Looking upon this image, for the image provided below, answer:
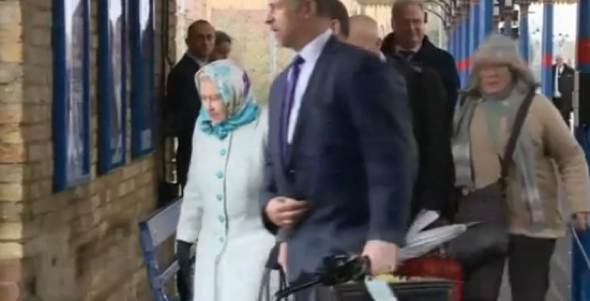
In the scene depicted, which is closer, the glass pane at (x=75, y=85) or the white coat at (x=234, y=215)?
the white coat at (x=234, y=215)

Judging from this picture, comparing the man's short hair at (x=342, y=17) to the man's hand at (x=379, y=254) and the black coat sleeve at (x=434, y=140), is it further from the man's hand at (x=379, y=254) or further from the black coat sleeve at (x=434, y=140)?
the man's hand at (x=379, y=254)

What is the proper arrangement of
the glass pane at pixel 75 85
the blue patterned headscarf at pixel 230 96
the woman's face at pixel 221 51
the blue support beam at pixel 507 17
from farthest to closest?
the blue support beam at pixel 507 17 < the woman's face at pixel 221 51 < the glass pane at pixel 75 85 < the blue patterned headscarf at pixel 230 96

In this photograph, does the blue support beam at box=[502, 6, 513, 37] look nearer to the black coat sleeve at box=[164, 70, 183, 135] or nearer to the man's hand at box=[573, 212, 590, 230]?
the black coat sleeve at box=[164, 70, 183, 135]

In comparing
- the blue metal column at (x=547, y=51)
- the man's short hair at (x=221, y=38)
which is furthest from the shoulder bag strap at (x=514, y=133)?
the blue metal column at (x=547, y=51)

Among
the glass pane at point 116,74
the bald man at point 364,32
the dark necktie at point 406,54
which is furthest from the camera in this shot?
the glass pane at point 116,74

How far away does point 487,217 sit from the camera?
553cm

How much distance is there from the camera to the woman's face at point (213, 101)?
516cm

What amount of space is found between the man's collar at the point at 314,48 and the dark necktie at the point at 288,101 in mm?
26

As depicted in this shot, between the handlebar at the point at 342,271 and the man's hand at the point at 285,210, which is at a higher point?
the man's hand at the point at 285,210

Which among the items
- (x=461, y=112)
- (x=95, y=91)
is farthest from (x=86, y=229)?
(x=461, y=112)

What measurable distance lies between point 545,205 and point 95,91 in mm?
2471

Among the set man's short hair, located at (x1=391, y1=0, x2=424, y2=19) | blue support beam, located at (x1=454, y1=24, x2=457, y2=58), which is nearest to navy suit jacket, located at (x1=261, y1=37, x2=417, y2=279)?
man's short hair, located at (x1=391, y1=0, x2=424, y2=19)

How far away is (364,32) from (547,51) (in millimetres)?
21307

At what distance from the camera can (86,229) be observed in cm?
670
